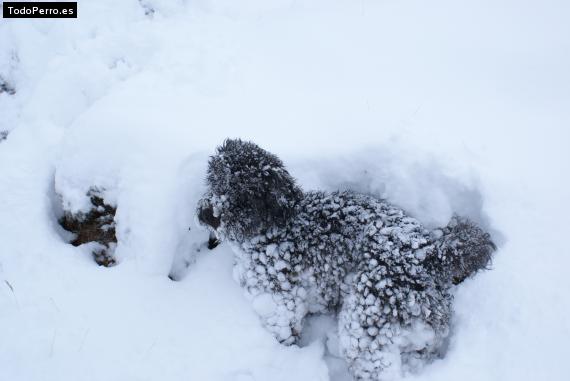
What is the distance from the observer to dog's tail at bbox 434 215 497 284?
3195mm

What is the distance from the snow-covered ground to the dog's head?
0.65 m

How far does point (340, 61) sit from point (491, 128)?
2036mm

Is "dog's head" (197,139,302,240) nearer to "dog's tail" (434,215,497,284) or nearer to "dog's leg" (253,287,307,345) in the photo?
"dog's leg" (253,287,307,345)

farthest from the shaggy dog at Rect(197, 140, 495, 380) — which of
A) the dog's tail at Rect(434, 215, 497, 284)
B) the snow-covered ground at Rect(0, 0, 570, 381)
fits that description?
the snow-covered ground at Rect(0, 0, 570, 381)

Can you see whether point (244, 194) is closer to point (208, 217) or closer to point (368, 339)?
point (208, 217)

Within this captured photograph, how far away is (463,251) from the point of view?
320 centimetres

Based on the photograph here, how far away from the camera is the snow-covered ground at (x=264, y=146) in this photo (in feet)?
11.0

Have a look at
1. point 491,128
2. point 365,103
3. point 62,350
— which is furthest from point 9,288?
point 491,128

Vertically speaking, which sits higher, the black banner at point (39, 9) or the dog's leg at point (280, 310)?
the black banner at point (39, 9)

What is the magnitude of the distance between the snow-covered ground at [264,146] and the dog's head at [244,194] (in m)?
0.65

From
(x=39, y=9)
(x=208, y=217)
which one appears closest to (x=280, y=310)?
(x=208, y=217)

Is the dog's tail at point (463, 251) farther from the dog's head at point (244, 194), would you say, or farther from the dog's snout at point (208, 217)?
the dog's snout at point (208, 217)

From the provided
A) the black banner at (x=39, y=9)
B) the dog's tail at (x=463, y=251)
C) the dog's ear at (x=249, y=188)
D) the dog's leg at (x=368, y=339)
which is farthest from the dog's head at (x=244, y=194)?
the black banner at (x=39, y=9)

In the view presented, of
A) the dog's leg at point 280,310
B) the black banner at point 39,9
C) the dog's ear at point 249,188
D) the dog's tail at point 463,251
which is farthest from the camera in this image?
the black banner at point 39,9
